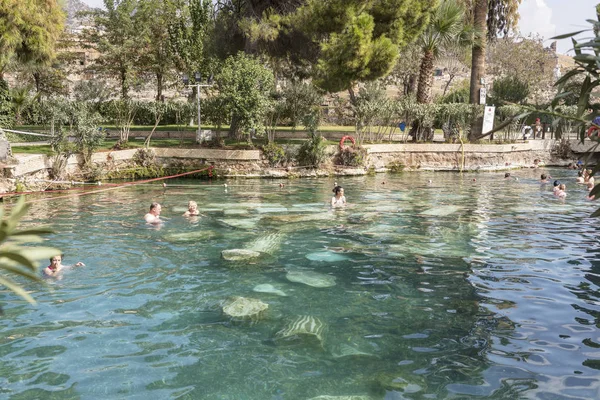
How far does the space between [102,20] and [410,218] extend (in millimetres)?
32476

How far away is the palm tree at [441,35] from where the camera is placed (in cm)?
2891

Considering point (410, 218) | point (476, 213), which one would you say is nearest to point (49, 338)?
point (410, 218)

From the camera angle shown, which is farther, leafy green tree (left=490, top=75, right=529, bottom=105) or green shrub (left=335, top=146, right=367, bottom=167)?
leafy green tree (left=490, top=75, right=529, bottom=105)

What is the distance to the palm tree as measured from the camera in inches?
1138

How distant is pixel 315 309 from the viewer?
877cm

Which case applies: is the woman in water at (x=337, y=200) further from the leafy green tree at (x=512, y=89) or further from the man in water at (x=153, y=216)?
the leafy green tree at (x=512, y=89)

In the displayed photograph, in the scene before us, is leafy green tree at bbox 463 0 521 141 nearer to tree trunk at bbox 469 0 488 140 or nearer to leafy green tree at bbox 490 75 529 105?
tree trunk at bbox 469 0 488 140

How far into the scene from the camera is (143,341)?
7520mm

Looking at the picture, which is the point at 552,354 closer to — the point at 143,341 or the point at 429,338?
the point at 429,338

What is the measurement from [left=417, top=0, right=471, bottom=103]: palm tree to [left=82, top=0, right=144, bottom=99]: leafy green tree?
21.1m

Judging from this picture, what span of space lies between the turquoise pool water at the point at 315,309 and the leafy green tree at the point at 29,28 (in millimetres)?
10615

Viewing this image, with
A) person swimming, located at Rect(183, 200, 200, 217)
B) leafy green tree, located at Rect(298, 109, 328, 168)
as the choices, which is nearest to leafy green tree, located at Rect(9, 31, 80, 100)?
leafy green tree, located at Rect(298, 109, 328, 168)

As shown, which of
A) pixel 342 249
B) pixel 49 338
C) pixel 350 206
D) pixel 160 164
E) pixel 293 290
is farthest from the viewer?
pixel 160 164

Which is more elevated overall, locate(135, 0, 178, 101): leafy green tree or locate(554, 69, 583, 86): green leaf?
locate(135, 0, 178, 101): leafy green tree
